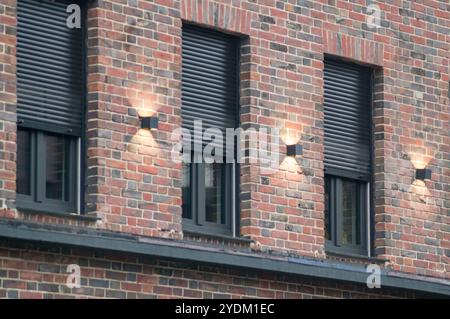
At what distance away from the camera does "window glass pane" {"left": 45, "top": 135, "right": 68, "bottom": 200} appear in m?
21.4

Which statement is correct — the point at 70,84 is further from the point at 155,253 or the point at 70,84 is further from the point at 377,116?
the point at 377,116

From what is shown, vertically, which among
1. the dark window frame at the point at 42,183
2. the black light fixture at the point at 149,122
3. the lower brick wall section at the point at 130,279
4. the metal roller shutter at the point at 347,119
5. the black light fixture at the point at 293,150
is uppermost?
the metal roller shutter at the point at 347,119

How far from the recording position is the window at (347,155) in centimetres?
2512

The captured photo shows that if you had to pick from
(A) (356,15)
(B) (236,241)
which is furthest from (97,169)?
(A) (356,15)

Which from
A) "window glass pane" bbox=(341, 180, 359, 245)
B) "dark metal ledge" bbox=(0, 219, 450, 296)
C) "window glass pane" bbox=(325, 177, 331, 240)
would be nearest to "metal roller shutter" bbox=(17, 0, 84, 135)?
"dark metal ledge" bbox=(0, 219, 450, 296)

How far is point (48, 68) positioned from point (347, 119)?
213 inches

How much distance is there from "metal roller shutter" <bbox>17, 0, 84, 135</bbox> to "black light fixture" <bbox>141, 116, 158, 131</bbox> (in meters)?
0.79

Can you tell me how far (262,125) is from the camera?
23.8 metres

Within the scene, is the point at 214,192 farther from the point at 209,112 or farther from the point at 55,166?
the point at 55,166

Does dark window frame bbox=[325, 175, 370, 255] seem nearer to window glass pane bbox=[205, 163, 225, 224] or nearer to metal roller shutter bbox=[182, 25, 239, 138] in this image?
window glass pane bbox=[205, 163, 225, 224]

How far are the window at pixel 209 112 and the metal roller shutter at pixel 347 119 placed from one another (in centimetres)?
184

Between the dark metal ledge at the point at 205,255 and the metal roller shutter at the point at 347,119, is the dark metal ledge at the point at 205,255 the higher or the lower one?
the lower one

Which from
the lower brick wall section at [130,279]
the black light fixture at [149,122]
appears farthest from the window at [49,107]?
the black light fixture at [149,122]

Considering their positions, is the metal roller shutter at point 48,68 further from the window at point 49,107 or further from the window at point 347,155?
the window at point 347,155
